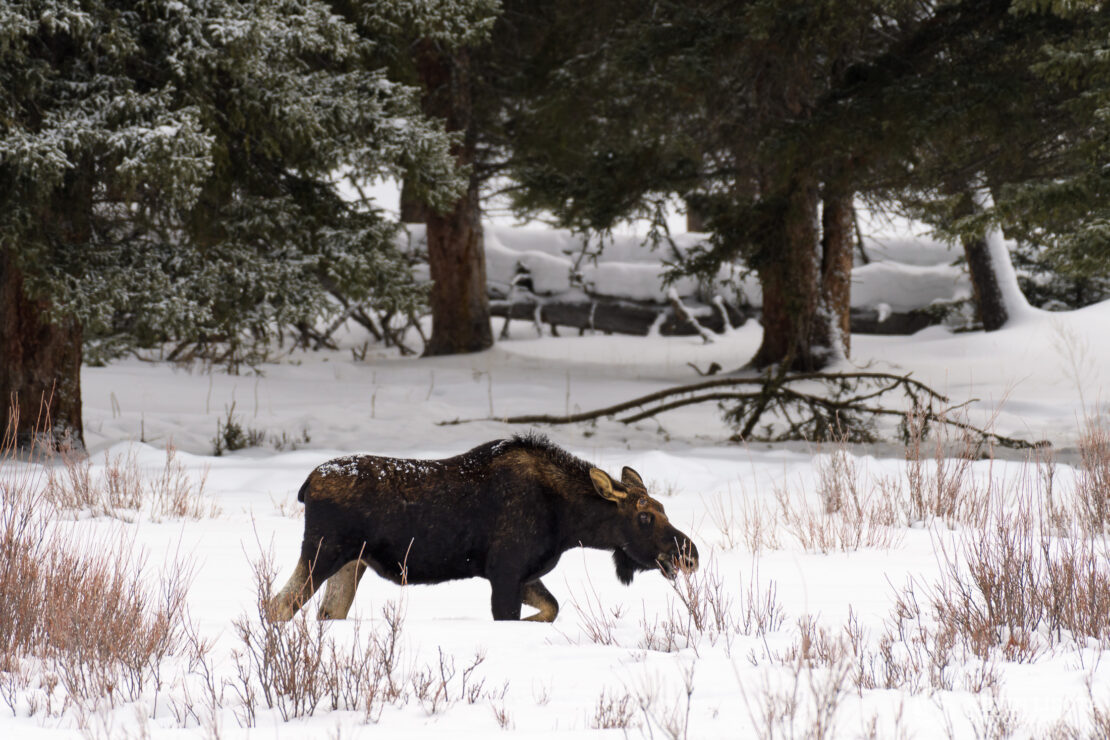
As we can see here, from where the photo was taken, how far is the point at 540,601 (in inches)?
151

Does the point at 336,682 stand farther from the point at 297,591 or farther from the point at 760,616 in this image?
the point at 760,616

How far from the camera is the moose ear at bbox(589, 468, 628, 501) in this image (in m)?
3.71

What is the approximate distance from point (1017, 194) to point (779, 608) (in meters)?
4.63

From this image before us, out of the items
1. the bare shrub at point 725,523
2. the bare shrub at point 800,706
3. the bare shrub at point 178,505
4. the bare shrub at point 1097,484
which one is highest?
the bare shrub at point 1097,484

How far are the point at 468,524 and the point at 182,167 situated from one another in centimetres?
443

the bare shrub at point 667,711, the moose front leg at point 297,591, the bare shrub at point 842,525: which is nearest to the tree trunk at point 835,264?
the bare shrub at point 842,525

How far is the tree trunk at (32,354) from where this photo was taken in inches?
338

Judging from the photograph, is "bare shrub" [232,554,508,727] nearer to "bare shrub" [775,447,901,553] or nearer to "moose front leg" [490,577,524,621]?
"moose front leg" [490,577,524,621]

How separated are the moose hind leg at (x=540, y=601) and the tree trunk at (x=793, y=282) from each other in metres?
6.36

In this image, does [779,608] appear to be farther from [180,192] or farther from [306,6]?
[306,6]

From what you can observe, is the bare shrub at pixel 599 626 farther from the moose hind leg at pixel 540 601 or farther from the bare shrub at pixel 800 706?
the bare shrub at pixel 800 706

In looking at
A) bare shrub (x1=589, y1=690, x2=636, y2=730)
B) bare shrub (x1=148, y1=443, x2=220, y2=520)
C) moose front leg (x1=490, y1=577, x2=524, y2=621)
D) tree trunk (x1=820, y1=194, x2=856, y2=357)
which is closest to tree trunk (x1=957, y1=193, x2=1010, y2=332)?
tree trunk (x1=820, y1=194, x2=856, y2=357)

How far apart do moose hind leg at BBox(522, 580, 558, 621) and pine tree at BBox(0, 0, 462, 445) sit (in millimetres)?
4180

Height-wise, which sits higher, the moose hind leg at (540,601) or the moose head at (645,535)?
the moose head at (645,535)
